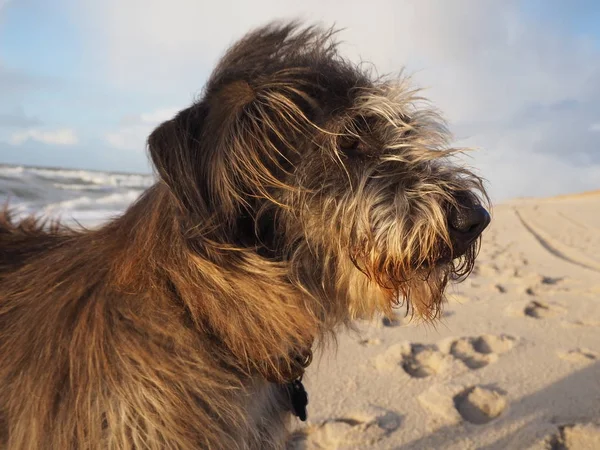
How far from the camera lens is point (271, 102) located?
174cm

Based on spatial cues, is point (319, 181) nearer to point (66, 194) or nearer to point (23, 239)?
point (23, 239)

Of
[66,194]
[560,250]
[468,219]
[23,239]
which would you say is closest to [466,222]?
[468,219]

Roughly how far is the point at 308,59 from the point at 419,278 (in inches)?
34.2

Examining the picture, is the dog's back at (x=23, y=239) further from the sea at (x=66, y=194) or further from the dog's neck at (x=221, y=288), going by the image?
the sea at (x=66, y=194)

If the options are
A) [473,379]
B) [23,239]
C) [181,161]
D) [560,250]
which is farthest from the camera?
[560,250]

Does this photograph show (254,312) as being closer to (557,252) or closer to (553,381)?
(553,381)

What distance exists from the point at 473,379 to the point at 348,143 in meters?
2.55

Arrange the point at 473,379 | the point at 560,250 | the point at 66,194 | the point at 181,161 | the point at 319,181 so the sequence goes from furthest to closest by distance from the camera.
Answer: the point at 66,194, the point at 560,250, the point at 473,379, the point at 319,181, the point at 181,161

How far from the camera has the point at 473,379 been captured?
3.70 metres

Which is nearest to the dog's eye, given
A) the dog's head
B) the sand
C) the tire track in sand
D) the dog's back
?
the dog's head

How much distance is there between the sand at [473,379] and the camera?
312 centimetres

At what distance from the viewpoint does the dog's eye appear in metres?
1.78

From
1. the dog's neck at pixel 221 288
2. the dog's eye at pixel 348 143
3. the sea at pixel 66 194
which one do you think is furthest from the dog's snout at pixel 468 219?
the sea at pixel 66 194

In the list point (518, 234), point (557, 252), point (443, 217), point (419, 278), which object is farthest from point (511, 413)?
point (518, 234)
